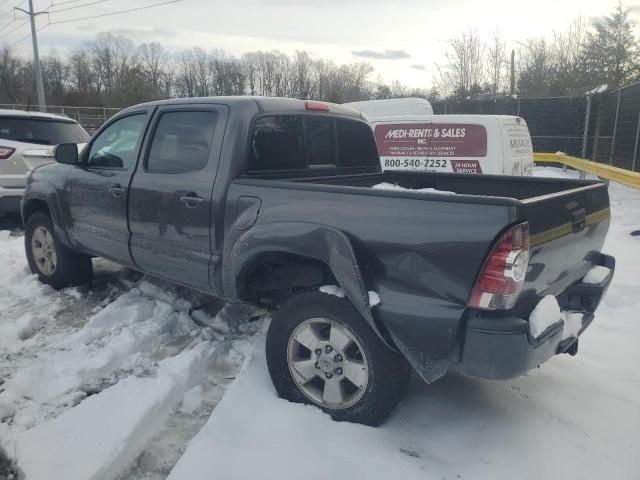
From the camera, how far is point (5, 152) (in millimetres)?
7664

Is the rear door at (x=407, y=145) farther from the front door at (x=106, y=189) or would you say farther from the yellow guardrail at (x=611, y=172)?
the front door at (x=106, y=189)

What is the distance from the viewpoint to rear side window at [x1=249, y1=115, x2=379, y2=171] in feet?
11.8

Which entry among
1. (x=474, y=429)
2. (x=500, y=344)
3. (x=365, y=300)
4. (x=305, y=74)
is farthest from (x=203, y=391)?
(x=305, y=74)

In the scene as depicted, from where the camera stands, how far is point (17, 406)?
3119mm

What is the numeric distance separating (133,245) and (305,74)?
77.1 m

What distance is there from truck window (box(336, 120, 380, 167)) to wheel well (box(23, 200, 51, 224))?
314 centimetres

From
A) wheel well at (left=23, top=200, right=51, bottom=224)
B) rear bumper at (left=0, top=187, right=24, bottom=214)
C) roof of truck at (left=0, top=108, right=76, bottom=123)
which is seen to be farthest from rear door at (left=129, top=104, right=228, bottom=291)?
roof of truck at (left=0, top=108, right=76, bottom=123)

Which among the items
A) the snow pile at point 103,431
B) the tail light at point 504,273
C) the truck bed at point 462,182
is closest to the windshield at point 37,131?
the truck bed at point 462,182

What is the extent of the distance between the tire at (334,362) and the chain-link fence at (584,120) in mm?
11282

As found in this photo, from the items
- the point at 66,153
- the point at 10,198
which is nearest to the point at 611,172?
the point at 66,153

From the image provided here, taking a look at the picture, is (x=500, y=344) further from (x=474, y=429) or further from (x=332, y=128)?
(x=332, y=128)

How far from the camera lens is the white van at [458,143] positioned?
8305 millimetres

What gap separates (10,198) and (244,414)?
649 cm

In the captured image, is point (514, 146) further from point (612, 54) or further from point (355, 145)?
point (612, 54)
